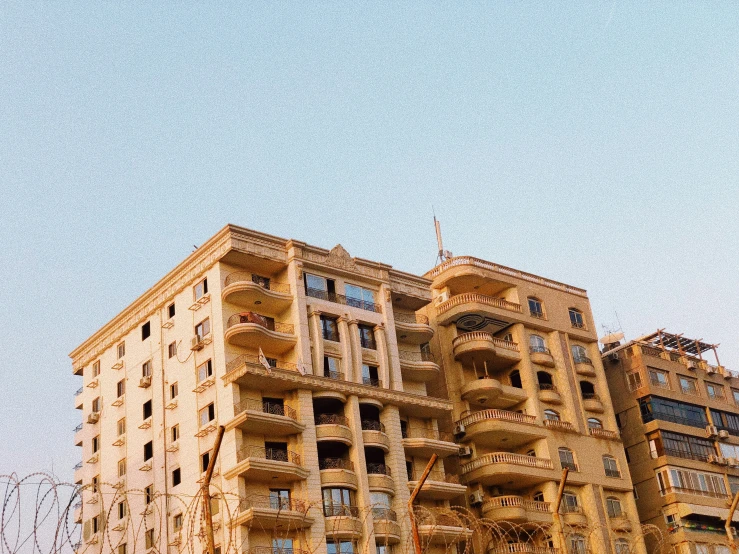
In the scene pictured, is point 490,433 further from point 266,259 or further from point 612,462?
point 266,259

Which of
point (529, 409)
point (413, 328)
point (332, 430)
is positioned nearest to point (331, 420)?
point (332, 430)

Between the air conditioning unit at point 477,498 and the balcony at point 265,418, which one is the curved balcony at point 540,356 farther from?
the balcony at point 265,418

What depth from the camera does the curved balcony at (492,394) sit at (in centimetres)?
7225

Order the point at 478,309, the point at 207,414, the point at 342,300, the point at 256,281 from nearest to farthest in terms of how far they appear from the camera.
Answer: the point at 207,414
the point at 256,281
the point at 342,300
the point at 478,309

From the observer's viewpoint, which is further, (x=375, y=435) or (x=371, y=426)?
(x=371, y=426)

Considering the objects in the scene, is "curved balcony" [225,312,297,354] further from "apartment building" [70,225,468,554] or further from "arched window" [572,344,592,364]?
"arched window" [572,344,592,364]

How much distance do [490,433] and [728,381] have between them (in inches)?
1132

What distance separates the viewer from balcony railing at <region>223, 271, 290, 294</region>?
64312 millimetres

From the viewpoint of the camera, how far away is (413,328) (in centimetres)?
7119

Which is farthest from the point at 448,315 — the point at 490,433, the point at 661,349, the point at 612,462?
the point at 661,349

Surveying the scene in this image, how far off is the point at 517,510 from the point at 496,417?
6.32 metres

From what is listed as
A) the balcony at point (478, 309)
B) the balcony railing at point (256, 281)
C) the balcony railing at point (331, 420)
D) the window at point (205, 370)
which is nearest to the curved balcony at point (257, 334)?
the window at point (205, 370)

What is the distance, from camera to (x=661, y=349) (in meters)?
85.8

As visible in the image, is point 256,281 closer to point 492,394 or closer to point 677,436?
point 492,394
